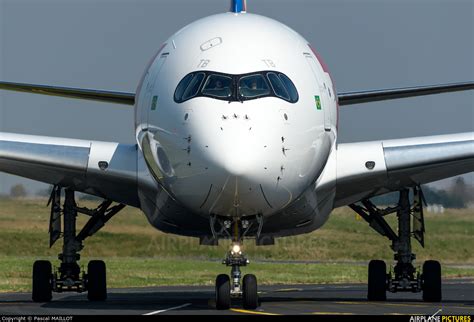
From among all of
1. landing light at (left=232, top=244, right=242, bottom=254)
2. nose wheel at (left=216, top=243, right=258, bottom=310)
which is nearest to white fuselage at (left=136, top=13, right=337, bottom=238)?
landing light at (left=232, top=244, right=242, bottom=254)

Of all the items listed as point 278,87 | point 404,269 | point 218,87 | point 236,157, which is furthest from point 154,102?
point 404,269

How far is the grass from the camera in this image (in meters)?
37.5

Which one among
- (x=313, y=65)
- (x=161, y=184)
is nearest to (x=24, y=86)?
(x=161, y=184)

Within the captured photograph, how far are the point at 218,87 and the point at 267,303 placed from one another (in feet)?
16.4

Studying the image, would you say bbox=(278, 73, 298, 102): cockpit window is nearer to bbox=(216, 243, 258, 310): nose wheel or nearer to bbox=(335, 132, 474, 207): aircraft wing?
bbox=(216, 243, 258, 310): nose wheel

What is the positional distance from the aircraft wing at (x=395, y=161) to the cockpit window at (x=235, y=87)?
12.4 ft

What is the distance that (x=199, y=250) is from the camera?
41031 mm

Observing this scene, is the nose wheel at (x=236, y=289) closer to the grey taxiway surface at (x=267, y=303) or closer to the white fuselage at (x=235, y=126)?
the grey taxiway surface at (x=267, y=303)

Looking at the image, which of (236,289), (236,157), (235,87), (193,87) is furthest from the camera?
(236,289)

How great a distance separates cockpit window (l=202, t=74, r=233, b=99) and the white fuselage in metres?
0.15

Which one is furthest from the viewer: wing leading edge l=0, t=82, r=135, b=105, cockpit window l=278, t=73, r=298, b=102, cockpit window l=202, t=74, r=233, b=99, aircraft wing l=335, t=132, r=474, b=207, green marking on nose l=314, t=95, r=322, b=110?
wing leading edge l=0, t=82, r=135, b=105

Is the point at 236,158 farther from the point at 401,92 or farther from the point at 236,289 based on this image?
the point at 401,92

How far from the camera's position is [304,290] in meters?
31.2

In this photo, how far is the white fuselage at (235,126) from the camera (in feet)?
64.5
